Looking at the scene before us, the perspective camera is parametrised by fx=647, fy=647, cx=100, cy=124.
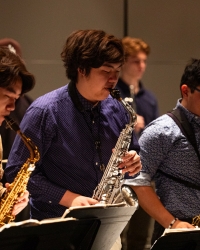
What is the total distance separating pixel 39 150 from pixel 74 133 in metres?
0.20

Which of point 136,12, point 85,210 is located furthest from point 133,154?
point 136,12

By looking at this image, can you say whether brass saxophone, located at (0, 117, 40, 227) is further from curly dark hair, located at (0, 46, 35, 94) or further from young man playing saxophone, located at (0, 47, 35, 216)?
curly dark hair, located at (0, 46, 35, 94)

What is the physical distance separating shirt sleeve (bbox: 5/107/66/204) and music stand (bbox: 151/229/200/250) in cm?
61

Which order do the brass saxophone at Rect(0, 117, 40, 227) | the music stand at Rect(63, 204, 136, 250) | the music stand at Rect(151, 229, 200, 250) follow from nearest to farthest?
the music stand at Rect(63, 204, 136, 250), the music stand at Rect(151, 229, 200, 250), the brass saxophone at Rect(0, 117, 40, 227)

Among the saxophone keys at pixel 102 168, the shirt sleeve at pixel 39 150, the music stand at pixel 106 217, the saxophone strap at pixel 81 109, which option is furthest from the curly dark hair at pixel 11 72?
the music stand at pixel 106 217

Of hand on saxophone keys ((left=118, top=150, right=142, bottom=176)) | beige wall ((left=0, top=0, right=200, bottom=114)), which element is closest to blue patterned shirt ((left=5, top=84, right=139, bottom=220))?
hand on saxophone keys ((left=118, top=150, right=142, bottom=176))

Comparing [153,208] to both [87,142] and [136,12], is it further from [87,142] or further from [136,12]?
[136,12]

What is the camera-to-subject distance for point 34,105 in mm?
2982

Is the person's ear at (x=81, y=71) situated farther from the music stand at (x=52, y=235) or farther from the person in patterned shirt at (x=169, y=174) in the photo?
the music stand at (x=52, y=235)

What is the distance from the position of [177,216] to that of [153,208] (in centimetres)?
13

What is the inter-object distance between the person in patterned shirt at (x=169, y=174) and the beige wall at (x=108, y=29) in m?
2.30

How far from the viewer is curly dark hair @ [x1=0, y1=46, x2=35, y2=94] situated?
8.95 ft

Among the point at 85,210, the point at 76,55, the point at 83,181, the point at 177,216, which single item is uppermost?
the point at 76,55

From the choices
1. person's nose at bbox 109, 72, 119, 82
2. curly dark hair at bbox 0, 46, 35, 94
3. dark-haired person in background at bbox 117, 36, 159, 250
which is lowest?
dark-haired person in background at bbox 117, 36, 159, 250
